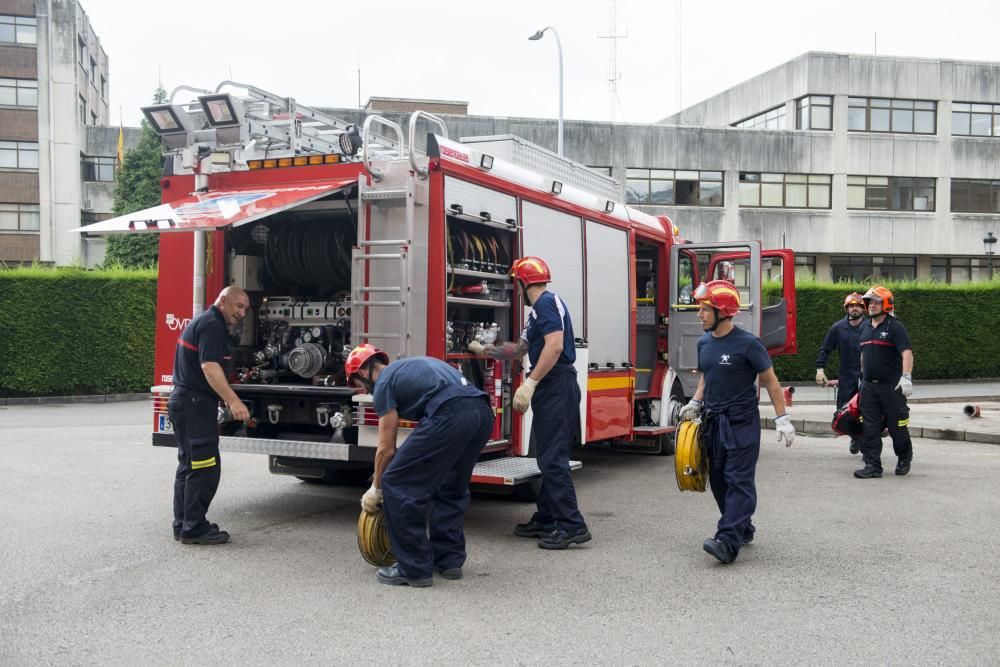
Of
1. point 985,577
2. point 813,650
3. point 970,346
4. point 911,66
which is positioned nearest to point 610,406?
point 985,577

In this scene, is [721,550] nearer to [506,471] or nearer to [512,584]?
[512,584]

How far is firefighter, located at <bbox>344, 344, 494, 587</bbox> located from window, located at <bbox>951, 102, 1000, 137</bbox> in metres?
41.3

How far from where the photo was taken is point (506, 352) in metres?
7.67

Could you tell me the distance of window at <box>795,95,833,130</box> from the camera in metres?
40.2

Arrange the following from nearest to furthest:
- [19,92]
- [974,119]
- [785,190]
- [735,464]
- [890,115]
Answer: [735,464]
[785,190]
[890,115]
[974,119]
[19,92]

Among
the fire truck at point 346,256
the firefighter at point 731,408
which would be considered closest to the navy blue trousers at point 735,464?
the firefighter at point 731,408

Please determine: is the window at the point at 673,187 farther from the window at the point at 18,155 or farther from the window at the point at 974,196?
the window at the point at 18,155

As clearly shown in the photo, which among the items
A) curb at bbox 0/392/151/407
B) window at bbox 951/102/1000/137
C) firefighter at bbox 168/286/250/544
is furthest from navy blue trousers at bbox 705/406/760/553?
window at bbox 951/102/1000/137

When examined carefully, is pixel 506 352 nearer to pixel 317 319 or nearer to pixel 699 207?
pixel 317 319

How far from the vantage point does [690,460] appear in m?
6.75

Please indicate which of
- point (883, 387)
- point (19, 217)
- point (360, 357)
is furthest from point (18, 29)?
point (360, 357)

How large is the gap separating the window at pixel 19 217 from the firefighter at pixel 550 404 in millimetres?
40862

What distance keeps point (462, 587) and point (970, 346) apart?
23.9m

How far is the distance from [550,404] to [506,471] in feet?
2.50
